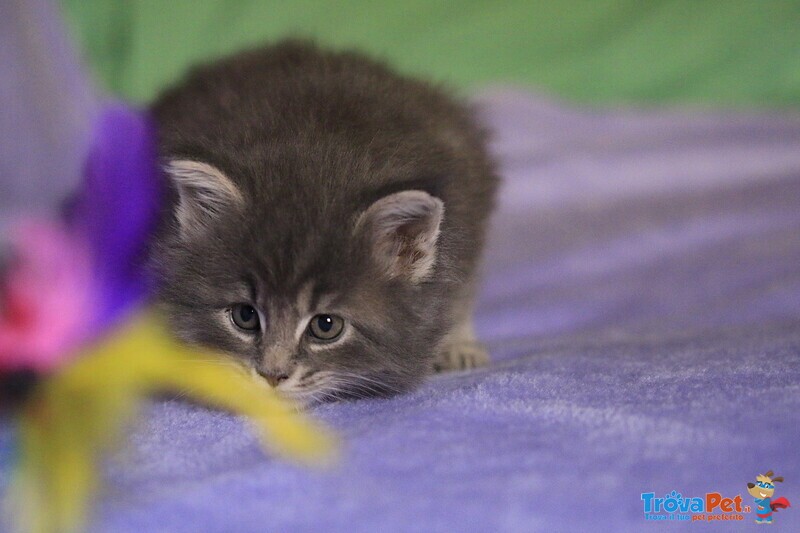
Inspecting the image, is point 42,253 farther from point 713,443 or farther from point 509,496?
point 713,443

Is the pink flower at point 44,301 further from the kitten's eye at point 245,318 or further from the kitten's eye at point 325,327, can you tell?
the kitten's eye at point 325,327

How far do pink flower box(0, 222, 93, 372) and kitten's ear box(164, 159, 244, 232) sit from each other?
0.88ft

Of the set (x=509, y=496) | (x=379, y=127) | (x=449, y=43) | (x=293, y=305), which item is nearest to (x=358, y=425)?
(x=293, y=305)

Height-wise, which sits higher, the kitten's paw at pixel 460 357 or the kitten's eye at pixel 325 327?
the kitten's paw at pixel 460 357

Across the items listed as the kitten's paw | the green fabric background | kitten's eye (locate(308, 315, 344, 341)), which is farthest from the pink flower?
the green fabric background

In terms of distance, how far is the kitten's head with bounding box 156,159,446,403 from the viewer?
199cm

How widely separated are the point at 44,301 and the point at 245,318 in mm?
445

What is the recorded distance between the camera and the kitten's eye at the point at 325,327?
2.04 metres

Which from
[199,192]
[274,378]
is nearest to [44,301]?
[199,192]

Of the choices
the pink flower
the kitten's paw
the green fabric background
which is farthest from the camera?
the green fabric background

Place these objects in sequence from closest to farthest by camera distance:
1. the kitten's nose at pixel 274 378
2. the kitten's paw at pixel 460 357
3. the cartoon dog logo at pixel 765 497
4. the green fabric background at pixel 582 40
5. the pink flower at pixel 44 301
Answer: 1. the cartoon dog logo at pixel 765 497
2. the pink flower at pixel 44 301
3. the kitten's nose at pixel 274 378
4. the kitten's paw at pixel 460 357
5. the green fabric background at pixel 582 40

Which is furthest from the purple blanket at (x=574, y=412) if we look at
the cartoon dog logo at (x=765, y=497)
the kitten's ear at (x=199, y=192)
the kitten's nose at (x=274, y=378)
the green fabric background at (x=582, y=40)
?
the green fabric background at (x=582, y=40)

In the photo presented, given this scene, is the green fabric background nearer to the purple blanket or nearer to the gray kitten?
the purple blanket

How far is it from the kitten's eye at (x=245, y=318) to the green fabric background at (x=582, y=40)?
2.40 metres
